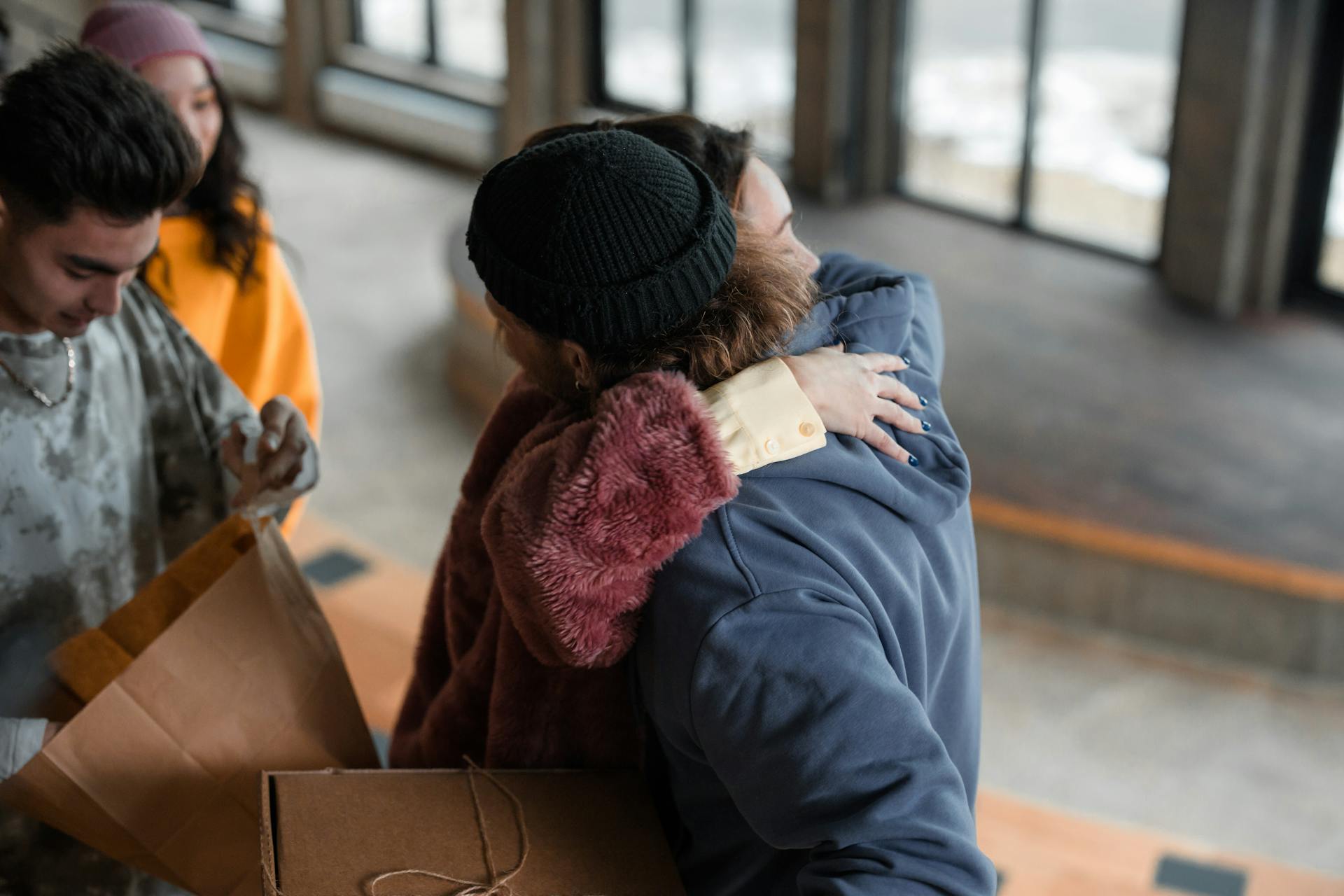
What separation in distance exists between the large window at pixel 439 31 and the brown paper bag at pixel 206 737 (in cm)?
772

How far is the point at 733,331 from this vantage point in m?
1.13

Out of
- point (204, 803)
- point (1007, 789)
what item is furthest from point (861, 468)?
point (1007, 789)

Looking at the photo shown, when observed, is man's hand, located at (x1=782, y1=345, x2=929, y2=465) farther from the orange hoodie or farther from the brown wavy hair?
the orange hoodie

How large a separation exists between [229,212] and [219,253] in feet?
0.28

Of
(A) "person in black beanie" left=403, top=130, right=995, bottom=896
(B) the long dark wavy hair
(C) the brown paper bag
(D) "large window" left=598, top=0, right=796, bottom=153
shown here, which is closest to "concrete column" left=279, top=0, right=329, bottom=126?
(D) "large window" left=598, top=0, right=796, bottom=153

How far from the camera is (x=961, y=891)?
1.04 metres

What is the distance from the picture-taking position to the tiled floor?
125 inches

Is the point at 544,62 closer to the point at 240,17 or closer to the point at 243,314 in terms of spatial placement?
the point at 240,17

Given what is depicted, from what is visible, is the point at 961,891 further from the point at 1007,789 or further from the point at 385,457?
the point at 385,457

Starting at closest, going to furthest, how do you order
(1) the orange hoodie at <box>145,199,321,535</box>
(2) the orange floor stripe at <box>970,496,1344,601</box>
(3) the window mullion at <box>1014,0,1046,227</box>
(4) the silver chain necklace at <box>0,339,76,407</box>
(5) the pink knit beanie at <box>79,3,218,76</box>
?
(4) the silver chain necklace at <box>0,339,76,407</box>, (1) the orange hoodie at <box>145,199,321,535</box>, (5) the pink knit beanie at <box>79,3,218,76</box>, (2) the orange floor stripe at <box>970,496,1344,601</box>, (3) the window mullion at <box>1014,0,1046,227</box>

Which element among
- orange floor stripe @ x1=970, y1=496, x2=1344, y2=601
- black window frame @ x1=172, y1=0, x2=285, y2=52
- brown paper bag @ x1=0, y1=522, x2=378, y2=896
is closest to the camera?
brown paper bag @ x1=0, y1=522, x2=378, y2=896

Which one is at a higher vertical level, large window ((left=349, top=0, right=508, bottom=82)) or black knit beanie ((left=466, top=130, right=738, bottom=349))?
black knit beanie ((left=466, top=130, right=738, bottom=349))

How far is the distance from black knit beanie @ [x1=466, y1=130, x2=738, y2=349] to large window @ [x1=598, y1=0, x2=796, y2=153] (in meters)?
6.54

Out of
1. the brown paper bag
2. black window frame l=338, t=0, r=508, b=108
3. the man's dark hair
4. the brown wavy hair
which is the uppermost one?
the man's dark hair
